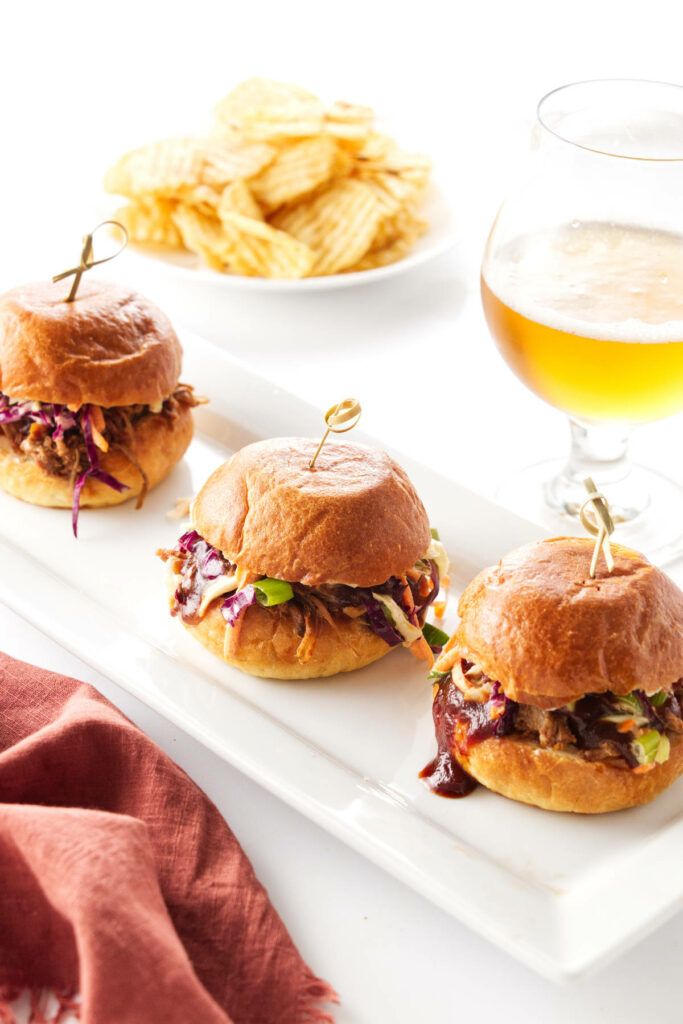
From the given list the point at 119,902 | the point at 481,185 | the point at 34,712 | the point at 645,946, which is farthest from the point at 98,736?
the point at 481,185

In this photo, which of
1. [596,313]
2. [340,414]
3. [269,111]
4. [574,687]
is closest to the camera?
[574,687]

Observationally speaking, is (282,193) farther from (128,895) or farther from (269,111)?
(128,895)

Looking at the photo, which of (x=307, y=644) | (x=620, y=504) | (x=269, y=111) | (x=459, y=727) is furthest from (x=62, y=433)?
(x=269, y=111)

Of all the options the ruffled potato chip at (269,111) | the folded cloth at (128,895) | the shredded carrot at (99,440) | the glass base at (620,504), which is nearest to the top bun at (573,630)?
the folded cloth at (128,895)

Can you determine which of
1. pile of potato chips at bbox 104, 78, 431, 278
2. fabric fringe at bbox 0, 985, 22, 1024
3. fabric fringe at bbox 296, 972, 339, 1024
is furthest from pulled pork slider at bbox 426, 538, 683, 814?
pile of potato chips at bbox 104, 78, 431, 278

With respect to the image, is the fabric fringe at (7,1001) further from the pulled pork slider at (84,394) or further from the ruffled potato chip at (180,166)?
the ruffled potato chip at (180,166)

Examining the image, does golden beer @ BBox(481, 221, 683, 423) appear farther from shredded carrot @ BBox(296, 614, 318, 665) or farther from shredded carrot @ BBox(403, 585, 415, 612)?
shredded carrot @ BBox(296, 614, 318, 665)
